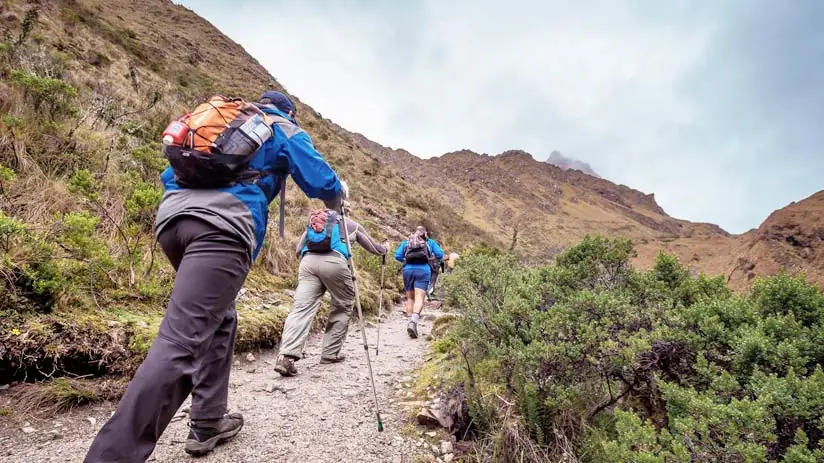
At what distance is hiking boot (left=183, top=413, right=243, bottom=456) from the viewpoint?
2480 mm

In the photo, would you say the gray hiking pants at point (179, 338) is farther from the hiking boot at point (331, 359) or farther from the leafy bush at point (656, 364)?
the hiking boot at point (331, 359)

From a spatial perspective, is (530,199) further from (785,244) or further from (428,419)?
(428,419)

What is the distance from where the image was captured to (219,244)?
2.07 metres

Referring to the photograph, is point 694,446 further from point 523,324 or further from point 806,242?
point 806,242

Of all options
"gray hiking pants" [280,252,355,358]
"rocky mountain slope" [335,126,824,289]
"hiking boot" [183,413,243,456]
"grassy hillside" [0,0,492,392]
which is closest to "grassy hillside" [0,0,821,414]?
"grassy hillside" [0,0,492,392]

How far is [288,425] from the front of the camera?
119 inches

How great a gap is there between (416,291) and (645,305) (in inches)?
182

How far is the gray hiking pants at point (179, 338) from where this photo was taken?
67.1 inches

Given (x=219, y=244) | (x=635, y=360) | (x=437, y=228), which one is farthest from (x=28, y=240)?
(x=437, y=228)

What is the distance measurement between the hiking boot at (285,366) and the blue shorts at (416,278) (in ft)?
10.6

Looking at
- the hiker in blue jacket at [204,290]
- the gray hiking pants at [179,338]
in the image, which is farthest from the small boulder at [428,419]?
the gray hiking pants at [179,338]

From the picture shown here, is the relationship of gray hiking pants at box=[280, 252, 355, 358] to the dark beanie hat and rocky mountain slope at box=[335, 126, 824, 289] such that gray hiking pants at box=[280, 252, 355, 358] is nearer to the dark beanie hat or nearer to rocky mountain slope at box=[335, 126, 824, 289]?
the dark beanie hat

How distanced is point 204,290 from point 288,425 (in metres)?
1.53

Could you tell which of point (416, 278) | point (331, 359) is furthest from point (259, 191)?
point (416, 278)
